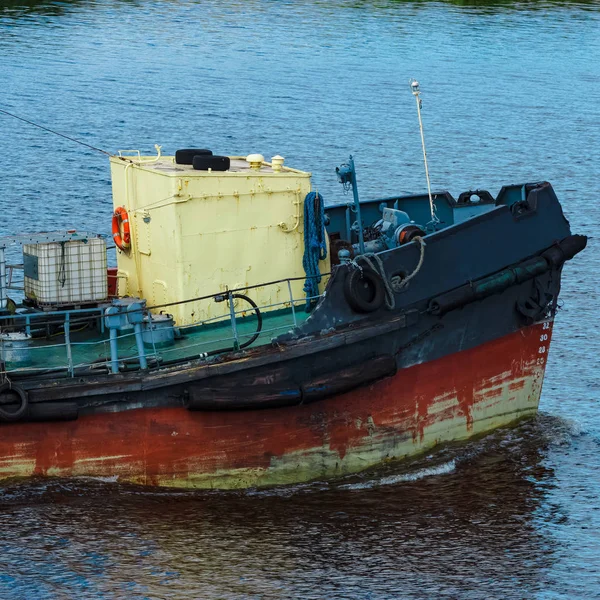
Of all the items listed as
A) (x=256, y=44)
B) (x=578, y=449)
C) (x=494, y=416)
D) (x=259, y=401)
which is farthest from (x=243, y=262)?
(x=256, y=44)

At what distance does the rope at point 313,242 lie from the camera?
1233 centimetres

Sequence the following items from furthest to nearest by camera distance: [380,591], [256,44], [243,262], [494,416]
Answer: [256,44] → [494,416] → [243,262] → [380,591]

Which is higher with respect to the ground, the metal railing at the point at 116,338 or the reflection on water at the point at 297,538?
the metal railing at the point at 116,338

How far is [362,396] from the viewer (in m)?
12.0

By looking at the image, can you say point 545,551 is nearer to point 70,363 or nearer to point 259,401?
point 259,401

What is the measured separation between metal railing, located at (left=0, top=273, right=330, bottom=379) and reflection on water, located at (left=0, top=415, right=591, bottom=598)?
1.25 meters

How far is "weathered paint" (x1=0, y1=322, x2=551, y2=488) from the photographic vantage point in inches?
448

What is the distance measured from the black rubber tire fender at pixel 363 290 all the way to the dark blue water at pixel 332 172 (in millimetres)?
1998

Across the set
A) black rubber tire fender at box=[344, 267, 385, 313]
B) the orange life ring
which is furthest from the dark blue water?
the orange life ring

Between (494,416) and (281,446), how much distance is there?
2.87 meters

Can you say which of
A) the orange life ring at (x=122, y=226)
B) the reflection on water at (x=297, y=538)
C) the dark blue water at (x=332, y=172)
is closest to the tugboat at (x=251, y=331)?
the orange life ring at (x=122, y=226)

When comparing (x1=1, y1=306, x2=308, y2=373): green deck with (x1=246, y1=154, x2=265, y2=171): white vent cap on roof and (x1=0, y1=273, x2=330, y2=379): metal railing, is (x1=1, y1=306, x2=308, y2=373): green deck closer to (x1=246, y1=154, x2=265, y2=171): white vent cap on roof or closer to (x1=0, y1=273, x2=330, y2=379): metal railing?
(x1=0, y1=273, x2=330, y2=379): metal railing

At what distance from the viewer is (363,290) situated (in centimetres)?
1179

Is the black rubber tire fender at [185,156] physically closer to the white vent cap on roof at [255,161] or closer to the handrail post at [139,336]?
the white vent cap on roof at [255,161]
